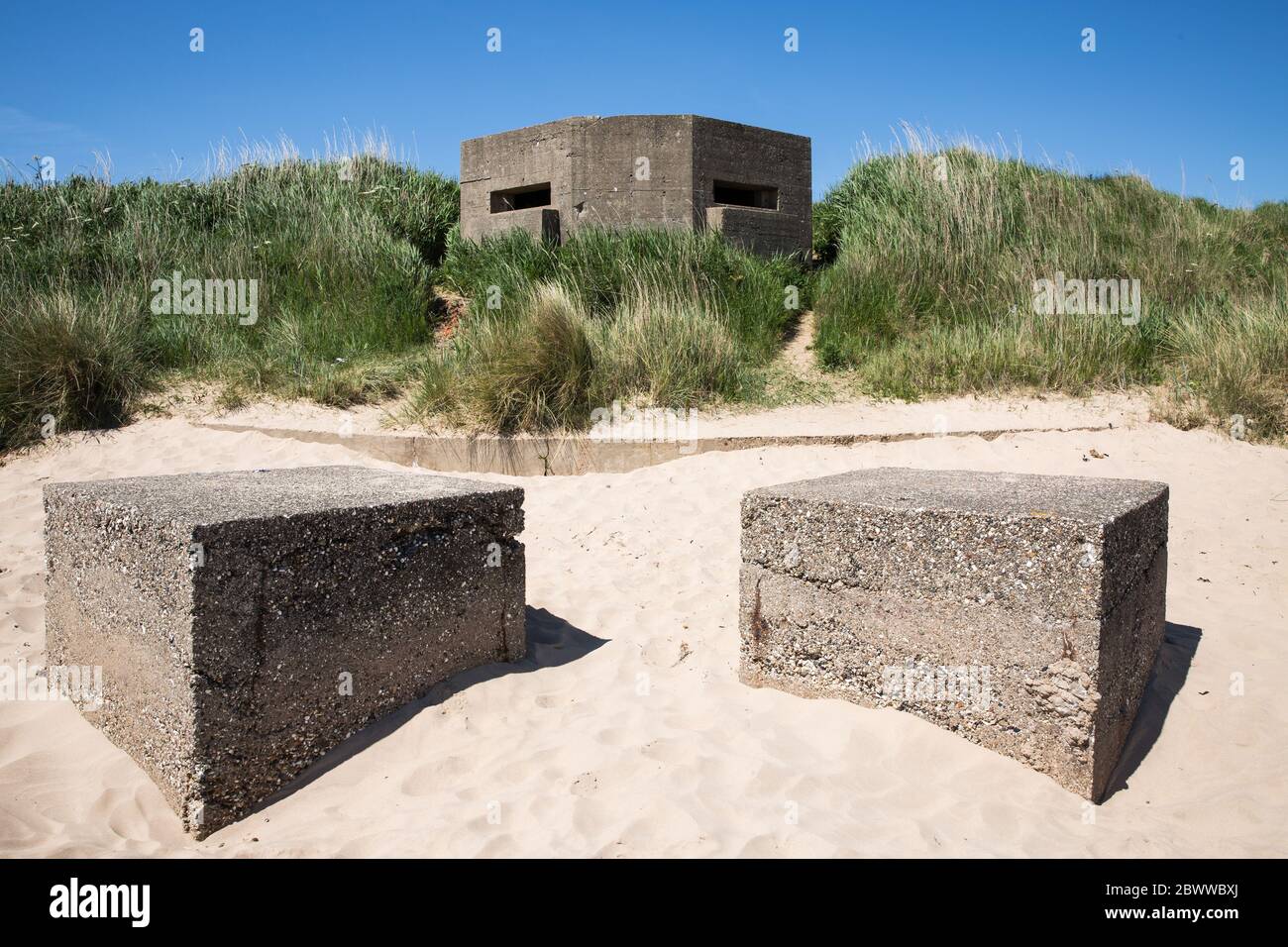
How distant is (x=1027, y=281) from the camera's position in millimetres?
9383

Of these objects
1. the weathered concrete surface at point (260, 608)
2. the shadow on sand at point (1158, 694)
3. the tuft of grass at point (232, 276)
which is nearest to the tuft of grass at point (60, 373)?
the tuft of grass at point (232, 276)

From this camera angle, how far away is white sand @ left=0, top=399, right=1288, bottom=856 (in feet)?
7.86

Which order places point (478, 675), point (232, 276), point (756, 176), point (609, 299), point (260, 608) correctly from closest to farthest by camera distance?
point (260, 608) → point (478, 675) → point (609, 299) → point (232, 276) → point (756, 176)

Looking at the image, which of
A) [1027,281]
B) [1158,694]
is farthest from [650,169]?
[1158,694]

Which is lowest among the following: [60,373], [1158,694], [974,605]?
[1158,694]

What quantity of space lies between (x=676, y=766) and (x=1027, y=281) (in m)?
8.20

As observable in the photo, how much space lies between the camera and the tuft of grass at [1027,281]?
777 centimetres

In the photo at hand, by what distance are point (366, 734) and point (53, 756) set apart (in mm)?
966

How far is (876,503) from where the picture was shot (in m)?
2.98

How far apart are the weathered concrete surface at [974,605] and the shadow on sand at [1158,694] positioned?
0.22 ft

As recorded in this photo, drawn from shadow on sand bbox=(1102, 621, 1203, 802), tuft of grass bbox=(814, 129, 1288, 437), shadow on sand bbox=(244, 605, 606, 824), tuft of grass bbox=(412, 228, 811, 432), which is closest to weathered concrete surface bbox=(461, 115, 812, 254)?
tuft of grass bbox=(412, 228, 811, 432)

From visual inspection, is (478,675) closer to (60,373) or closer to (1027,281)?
(60,373)

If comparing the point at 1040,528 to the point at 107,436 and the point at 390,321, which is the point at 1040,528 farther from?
the point at 390,321

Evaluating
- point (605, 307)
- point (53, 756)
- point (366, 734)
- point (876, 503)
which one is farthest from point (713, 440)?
point (53, 756)
